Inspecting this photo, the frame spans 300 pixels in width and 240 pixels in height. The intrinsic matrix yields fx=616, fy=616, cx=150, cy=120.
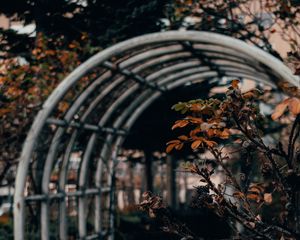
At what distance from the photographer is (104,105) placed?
8.86 meters

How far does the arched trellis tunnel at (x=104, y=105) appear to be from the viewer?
6430 millimetres

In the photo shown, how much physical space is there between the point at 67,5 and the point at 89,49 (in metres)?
1.42

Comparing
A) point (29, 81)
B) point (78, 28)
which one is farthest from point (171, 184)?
point (29, 81)

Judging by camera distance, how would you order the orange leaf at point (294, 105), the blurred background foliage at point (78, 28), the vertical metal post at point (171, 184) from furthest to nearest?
the vertical metal post at point (171, 184)
the blurred background foliage at point (78, 28)
the orange leaf at point (294, 105)

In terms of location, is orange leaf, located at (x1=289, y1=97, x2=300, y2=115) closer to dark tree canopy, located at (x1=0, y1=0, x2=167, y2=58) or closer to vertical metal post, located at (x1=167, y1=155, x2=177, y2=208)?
dark tree canopy, located at (x1=0, y1=0, x2=167, y2=58)

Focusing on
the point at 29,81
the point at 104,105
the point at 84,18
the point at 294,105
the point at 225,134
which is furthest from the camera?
the point at 84,18

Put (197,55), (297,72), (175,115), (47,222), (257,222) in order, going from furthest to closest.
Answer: (175,115), (197,55), (47,222), (257,222), (297,72)

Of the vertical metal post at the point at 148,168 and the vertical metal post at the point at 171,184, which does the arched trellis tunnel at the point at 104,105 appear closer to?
the vertical metal post at the point at 148,168

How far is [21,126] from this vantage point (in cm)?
816

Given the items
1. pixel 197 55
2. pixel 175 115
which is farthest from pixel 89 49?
pixel 175 115

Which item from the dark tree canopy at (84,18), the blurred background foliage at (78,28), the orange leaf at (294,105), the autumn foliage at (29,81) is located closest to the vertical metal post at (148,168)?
the autumn foliage at (29,81)

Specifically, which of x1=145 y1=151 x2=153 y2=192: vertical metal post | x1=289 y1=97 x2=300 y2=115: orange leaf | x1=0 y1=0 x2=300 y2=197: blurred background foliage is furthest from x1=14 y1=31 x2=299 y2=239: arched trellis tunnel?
x1=145 y1=151 x2=153 y2=192: vertical metal post

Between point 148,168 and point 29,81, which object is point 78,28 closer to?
point 29,81

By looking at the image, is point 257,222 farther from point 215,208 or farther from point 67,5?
point 67,5
